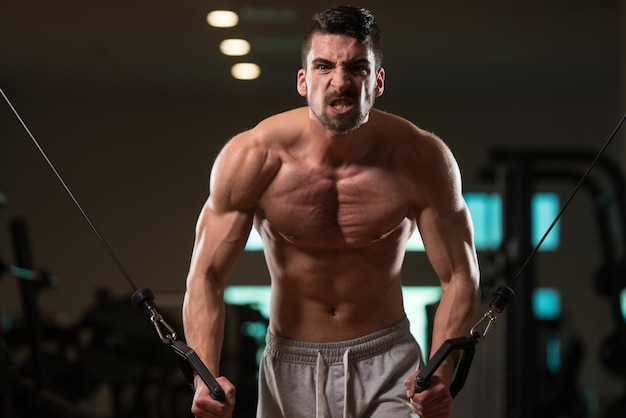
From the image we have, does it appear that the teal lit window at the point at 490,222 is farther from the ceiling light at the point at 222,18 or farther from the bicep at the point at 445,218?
the bicep at the point at 445,218

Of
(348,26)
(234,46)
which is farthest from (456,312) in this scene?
(234,46)

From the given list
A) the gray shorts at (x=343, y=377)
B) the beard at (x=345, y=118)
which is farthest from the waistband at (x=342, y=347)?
the beard at (x=345, y=118)

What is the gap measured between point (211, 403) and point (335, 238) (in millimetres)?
336

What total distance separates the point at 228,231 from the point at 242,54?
4.25 metres

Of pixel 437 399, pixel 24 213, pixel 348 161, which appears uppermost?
pixel 24 213

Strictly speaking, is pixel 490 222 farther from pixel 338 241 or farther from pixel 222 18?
pixel 338 241

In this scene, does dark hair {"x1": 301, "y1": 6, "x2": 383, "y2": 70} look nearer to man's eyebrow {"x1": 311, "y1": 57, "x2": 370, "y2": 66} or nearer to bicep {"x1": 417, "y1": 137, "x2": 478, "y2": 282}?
man's eyebrow {"x1": 311, "y1": 57, "x2": 370, "y2": 66}

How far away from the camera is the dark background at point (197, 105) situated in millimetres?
5508

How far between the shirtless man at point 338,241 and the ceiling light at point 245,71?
13.8ft

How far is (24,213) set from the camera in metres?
7.07

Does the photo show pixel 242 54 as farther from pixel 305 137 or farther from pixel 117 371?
pixel 305 137

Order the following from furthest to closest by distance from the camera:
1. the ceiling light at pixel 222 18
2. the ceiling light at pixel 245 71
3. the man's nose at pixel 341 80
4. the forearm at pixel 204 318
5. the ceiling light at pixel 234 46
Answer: the ceiling light at pixel 245 71 → the ceiling light at pixel 234 46 → the ceiling light at pixel 222 18 → the forearm at pixel 204 318 → the man's nose at pixel 341 80

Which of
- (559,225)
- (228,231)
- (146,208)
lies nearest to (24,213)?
(146,208)

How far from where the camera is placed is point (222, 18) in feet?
18.1
